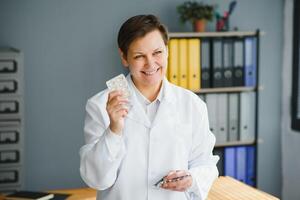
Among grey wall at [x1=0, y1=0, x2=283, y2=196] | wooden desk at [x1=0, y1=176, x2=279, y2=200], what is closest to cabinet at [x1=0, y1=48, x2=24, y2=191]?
grey wall at [x1=0, y1=0, x2=283, y2=196]

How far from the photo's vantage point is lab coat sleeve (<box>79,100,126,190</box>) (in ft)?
4.82

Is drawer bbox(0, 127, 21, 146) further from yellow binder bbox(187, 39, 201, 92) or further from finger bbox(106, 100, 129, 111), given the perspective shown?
finger bbox(106, 100, 129, 111)

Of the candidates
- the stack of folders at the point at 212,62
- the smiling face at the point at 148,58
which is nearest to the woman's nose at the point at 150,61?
the smiling face at the point at 148,58

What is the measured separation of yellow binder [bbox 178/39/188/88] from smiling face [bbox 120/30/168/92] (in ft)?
6.65

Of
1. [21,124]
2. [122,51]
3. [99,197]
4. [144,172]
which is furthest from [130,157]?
[21,124]

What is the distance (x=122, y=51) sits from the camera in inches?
62.9

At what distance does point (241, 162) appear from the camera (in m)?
3.90

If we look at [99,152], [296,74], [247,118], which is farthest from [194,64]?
[99,152]

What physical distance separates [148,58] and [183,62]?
211cm

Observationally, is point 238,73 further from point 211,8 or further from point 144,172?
point 144,172

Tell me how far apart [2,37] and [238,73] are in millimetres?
1739

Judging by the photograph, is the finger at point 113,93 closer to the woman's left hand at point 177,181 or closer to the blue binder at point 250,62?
the woman's left hand at point 177,181

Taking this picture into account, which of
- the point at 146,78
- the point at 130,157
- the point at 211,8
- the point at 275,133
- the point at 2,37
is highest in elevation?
the point at 211,8

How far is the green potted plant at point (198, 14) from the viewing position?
12.3 feet
